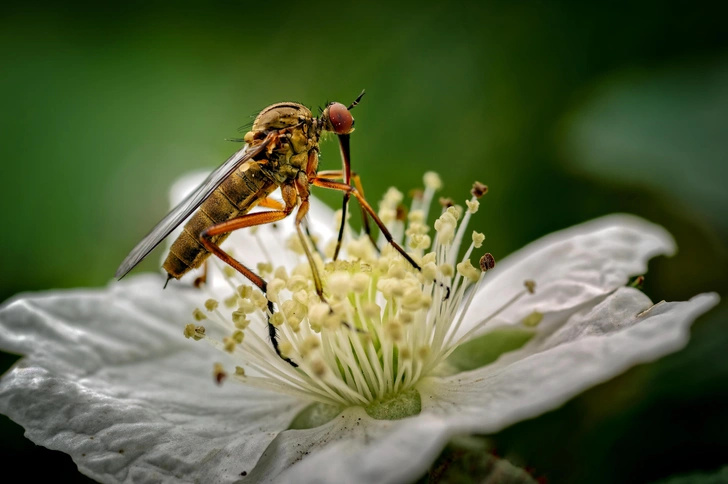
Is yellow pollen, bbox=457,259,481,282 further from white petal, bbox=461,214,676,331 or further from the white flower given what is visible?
white petal, bbox=461,214,676,331

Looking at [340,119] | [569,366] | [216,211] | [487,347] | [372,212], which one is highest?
[340,119]

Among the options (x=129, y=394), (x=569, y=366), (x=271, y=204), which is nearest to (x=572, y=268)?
(x=569, y=366)

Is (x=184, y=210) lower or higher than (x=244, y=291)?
higher

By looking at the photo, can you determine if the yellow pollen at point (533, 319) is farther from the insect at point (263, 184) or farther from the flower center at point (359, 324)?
the insect at point (263, 184)

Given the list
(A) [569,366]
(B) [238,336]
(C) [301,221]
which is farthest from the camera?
(C) [301,221]

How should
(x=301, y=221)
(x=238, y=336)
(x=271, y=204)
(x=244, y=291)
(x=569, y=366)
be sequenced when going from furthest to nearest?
(x=271, y=204), (x=301, y=221), (x=244, y=291), (x=238, y=336), (x=569, y=366)

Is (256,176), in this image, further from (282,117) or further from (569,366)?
(569,366)
